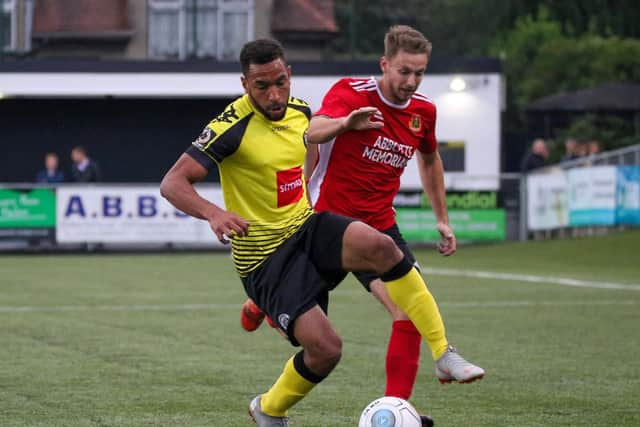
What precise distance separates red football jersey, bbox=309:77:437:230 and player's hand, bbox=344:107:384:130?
21.0 inches

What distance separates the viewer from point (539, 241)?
26266mm

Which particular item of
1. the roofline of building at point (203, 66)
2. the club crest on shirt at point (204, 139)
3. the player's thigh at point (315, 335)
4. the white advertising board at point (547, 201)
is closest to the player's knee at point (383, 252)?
the player's thigh at point (315, 335)

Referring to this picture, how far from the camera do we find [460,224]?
26828 millimetres

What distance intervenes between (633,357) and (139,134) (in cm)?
2477

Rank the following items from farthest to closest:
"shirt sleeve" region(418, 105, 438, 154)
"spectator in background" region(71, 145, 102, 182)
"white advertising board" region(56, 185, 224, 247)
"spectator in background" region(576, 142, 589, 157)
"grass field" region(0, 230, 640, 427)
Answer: "spectator in background" region(576, 142, 589, 157) < "spectator in background" region(71, 145, 102, 182) < "white advertising board" region(56, 185, 224, 247) < "shirt sleeve" region(418, 105, 438, 154) < "grass field" region(0, 230, 640, 427)

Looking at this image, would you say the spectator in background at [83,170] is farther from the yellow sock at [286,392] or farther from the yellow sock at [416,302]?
the yellow sock at [286,392]

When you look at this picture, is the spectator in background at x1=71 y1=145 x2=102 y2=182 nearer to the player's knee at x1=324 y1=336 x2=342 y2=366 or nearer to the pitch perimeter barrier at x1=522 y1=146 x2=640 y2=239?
the pitch perimeter barrier at x1=522 y1=146 x2=640 y2=239

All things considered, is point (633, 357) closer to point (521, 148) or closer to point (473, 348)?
point (473, 348)

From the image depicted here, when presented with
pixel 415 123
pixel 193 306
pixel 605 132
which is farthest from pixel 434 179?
pixel 605 132

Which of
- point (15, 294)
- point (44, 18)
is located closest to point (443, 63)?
point (44, 18)

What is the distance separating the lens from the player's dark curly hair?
6.77m

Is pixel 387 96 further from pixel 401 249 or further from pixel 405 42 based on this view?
pixel 401 249

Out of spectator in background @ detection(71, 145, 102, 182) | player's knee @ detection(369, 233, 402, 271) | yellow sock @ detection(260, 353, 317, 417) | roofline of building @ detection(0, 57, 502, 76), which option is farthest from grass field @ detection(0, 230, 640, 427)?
roofline of building @ detection(0, 57, 502, 76)

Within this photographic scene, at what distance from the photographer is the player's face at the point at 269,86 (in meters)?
6.77
